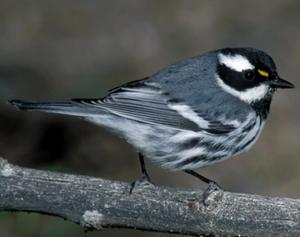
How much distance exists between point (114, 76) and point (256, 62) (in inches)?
103

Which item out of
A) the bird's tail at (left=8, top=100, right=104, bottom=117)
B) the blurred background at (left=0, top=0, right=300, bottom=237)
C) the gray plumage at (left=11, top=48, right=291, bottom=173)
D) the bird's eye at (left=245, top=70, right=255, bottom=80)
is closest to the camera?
the bird's tail at (left=8, top=100, right=104, bottom=117)

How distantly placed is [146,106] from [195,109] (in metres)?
0.29

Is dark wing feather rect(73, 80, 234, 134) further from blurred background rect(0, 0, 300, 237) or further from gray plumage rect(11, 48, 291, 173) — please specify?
blurred background rect(0, 0, 300, 237)

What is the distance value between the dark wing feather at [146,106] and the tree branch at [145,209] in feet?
2.61

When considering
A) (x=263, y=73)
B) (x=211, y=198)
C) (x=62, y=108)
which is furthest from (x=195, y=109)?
(x=211, y=198)

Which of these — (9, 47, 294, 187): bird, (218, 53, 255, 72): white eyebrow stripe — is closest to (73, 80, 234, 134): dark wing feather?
(9, 47, 294, 187): bird

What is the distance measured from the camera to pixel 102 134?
22.9 ft

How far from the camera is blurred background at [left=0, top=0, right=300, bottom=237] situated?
6.70 m

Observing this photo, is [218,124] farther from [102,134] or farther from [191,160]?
[102,134]

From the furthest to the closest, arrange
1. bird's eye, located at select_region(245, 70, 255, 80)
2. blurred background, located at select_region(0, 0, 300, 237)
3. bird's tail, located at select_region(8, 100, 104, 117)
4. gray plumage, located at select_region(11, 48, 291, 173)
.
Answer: blurred background, located at select_region(0, 0, 300, 237) → bird's eye, located at select_region(245, 70, 255, 80) → gray plumage, located at select_region(11, 48, 291, 173) → bird's tail, located at select_region(8, 100, 104, 117)

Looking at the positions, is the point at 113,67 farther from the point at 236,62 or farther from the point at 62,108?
the point at 62,108

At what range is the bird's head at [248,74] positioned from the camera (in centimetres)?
491

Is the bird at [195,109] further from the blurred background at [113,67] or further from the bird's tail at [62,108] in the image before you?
the blurred background at [113,67]

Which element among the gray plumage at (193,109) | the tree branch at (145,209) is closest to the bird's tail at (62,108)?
the gray plumage at (193,109)
